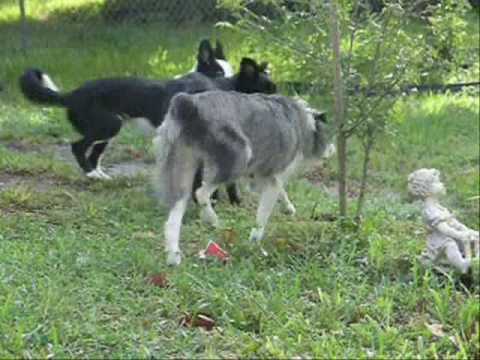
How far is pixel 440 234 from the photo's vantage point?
15.1 feet

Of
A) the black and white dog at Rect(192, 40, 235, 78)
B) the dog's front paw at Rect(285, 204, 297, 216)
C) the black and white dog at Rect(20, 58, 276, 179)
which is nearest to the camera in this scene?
the dog's front paw at Rect(285, 204, 297, 216)

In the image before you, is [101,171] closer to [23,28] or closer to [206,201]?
[206,201]

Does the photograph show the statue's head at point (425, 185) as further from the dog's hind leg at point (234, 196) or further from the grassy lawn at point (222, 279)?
the dog's hind leg at point (234, 196)

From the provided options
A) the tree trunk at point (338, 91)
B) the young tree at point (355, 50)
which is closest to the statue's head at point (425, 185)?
the young tree at point (355, 50)

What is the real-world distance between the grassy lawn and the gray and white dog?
9.7 inches

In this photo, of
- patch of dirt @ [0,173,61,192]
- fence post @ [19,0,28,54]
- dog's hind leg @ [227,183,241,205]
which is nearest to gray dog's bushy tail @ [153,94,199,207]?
dog's hind leg @ [227,183,241,205]

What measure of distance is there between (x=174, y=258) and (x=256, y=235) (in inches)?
24.1

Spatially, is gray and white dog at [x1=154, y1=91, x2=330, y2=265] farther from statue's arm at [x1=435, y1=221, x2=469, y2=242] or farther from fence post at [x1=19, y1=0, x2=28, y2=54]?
fence post at [x1=19, y1=0, x2=28, y2=54]

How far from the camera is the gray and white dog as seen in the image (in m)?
5.18

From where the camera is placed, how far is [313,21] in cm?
551

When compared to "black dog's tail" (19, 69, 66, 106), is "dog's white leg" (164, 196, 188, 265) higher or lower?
higher

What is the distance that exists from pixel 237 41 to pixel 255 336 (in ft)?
29.2

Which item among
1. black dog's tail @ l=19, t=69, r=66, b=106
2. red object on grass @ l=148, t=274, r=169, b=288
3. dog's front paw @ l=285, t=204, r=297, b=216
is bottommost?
dog's front paw @ l=285, t=204, r=297, b=216

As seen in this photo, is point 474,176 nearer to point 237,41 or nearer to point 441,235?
point 441,235
